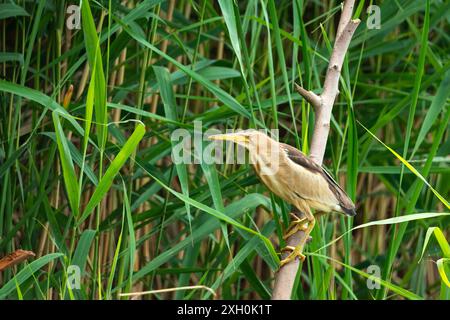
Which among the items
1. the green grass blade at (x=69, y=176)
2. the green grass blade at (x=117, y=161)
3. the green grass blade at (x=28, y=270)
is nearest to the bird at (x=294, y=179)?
the green grass blade at (x=117, y=161)

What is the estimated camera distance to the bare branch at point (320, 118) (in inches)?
55.3

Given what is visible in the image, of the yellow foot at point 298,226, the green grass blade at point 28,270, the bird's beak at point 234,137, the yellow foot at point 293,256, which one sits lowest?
the green grass blade at point 28,270

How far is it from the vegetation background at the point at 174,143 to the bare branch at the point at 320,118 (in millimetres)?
90

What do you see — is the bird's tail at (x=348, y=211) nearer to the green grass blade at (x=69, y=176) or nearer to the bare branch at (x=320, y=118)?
the bare branch at (x=320, y=118)

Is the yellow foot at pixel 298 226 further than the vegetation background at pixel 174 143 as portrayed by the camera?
No

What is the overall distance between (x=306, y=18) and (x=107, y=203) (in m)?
1.02

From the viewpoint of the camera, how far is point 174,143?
1810 mm

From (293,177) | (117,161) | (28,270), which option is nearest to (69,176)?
(117,161)

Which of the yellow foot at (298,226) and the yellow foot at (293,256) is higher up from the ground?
the yellow foot at (298,226)

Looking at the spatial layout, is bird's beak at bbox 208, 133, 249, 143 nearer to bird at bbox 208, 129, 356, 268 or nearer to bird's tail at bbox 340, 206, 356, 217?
bird at bbox 208, 129, 356, 268

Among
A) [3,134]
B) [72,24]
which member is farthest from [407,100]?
[3,134]

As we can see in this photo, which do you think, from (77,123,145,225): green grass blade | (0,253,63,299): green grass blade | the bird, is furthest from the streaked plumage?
(0,253,63,299): green grass blade

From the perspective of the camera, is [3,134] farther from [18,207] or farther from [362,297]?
[362,297]

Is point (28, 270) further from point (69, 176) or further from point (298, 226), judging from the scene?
point (298, 226)
